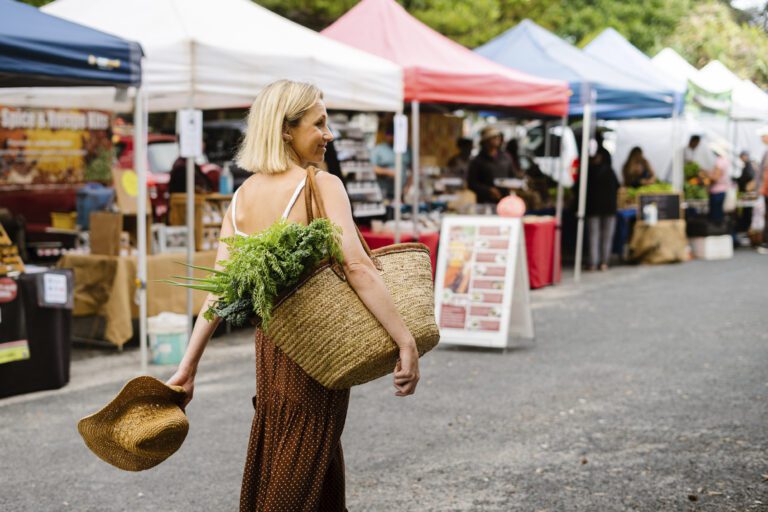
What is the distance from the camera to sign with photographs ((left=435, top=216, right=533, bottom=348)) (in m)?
8.73

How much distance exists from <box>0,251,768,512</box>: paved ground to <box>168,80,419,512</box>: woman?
67.2 inches

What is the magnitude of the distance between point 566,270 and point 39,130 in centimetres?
835

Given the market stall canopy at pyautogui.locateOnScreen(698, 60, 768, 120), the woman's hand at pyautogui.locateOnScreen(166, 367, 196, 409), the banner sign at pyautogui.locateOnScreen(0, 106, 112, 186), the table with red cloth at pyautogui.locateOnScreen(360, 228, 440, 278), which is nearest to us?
the woman's hand at pyautogui.locateOnScreen(166, 367, 196, 409)

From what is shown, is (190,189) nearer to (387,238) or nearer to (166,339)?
(166,339)

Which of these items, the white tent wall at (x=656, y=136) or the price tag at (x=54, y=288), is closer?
the price tag at (x=54, y=288)

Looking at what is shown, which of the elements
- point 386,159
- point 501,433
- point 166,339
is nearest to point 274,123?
point 501,433

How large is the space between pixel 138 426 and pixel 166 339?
5.23m

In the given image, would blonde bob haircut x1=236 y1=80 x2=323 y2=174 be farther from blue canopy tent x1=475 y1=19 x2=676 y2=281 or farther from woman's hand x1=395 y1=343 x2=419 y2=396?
blue canopy tent x1=475 y1=19 x2=676 y2=281

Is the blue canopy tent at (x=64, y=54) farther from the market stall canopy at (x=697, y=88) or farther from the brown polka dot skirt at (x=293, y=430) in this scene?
the market stall canopy at (x=697, y=88)

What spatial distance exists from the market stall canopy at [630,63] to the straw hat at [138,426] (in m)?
13.3

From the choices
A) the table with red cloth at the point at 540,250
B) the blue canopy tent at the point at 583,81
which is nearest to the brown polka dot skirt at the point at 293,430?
the table with red cloth at the point at 540,250

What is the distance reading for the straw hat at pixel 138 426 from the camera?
3066 mm

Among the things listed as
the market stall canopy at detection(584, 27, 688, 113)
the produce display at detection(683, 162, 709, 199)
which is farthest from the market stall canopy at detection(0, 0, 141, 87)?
the produce display at detection(683, 162, 709, 199)

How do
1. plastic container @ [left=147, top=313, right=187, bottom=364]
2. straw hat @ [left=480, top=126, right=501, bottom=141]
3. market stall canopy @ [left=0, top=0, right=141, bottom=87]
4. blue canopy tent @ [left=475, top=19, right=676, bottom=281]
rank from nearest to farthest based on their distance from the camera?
market stall canopy @ [left=0, top=0, right=141, bottom=87]
plastic container @ [left=147, top=313, right=187, bottom=364]
straw hat @ [left=480, top=126, right=501, bottom=141]
blue canopy tent @ [left=475, top=19, right=676, bottom=281]
